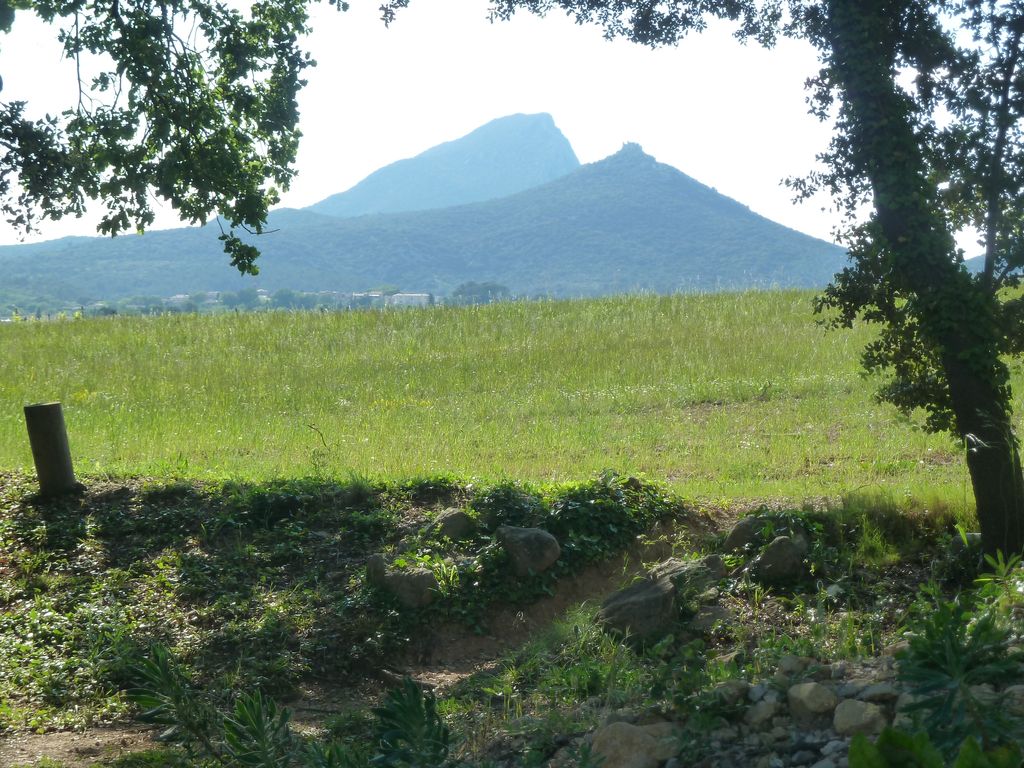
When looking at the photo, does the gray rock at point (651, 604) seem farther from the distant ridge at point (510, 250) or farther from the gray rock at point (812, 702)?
the distant ridge at point (510, 250)

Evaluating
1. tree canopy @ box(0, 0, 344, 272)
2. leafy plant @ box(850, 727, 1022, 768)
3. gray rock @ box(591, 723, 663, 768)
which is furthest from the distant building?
leafy plant @ box(850, 727, 1022, 768)

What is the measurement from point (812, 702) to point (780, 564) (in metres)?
3.36

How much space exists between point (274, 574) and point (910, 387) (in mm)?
5103

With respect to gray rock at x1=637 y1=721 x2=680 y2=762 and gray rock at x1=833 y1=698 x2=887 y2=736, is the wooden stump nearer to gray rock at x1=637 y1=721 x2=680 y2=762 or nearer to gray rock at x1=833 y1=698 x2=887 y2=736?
gray rock at x1=637 y1=721 x2=680 y2=762

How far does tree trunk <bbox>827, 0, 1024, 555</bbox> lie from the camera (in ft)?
21.8

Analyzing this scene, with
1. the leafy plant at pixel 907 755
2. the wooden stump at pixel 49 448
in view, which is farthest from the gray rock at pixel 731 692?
the wooden stump at pixel 49 448

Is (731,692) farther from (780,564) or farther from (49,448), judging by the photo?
(49,448)

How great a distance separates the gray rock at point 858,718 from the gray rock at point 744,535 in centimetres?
406

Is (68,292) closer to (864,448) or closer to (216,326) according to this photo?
(216,326)

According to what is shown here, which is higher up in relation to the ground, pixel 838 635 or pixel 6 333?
pixel 6 333

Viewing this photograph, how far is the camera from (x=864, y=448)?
37.8 ft

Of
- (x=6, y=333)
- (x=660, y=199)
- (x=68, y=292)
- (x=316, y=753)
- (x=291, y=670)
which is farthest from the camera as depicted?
(x=660, y=199)

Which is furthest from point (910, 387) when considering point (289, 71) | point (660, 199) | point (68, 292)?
point (660, 199)

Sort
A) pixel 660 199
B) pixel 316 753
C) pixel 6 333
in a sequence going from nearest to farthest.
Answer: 1. pixel 316 753
2. pixel 6 333
3. pixel 660 199
